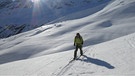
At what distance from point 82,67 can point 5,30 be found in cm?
14138

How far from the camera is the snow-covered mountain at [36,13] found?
138325 millimetres

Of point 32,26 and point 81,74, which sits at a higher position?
point 81,74

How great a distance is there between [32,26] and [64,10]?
Answer: 25941mm

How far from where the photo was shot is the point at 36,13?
509 ft

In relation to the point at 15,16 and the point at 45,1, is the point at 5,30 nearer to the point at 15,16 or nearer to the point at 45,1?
the point at 15,16

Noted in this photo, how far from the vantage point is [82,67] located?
514 inches

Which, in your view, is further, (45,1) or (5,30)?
(45,1)

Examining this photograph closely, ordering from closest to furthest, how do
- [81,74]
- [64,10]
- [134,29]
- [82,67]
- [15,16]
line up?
[81,74] → [82,67] → [134,29] → [64,10] → [15,16]

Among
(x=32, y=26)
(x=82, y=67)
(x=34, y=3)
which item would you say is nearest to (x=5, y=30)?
(x=32, y=26)

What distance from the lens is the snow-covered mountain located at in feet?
454

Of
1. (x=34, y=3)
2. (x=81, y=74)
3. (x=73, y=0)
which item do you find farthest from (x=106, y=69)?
(x=34, y=3)

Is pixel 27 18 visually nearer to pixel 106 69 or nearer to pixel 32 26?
pixel 32 26

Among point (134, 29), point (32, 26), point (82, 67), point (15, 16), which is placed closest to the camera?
point (82, 67)

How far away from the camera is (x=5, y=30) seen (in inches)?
5842
